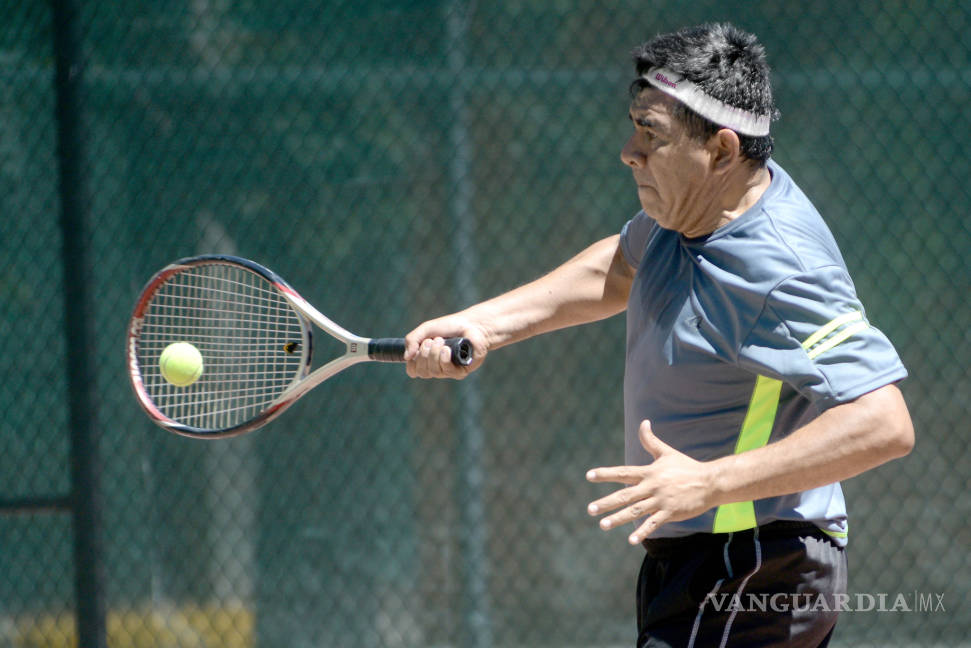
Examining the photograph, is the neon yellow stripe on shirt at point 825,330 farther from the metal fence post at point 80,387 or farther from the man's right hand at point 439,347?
the metal fence post at point 80,387

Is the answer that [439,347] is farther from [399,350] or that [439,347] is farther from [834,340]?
[834,340]

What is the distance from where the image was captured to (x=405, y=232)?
3910 mm

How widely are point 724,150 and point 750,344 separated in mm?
335

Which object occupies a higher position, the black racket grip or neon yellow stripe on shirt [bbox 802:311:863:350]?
the black racket grip

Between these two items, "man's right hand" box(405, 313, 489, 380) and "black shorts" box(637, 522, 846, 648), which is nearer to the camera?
"black shorts" box(637, 522, 846, 648)

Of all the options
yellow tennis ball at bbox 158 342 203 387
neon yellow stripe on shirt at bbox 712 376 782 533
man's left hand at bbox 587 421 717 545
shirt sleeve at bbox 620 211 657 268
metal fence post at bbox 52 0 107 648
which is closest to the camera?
man's left hand at bbox 587 421 717 545

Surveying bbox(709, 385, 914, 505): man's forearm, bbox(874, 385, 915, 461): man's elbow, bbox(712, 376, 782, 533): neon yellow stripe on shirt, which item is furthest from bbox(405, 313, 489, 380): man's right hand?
bbox(874, 385, 915, 461): man's elbow

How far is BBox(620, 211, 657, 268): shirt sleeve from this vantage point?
2.05m

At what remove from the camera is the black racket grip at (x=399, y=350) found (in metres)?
2.06

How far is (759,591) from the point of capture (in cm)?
179

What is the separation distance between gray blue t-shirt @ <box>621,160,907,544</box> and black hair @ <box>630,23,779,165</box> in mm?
116

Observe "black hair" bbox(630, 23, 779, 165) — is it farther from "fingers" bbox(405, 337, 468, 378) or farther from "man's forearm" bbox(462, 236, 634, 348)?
"fingers" bbox(405, 337, 468, 378)

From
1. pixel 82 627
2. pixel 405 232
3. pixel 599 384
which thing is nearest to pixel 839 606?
pixel 599 384

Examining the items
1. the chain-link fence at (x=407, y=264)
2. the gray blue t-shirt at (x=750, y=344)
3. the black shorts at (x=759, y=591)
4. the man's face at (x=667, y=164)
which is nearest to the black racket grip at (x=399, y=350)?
the gray blue t-shirt at (x=750, y=344)
